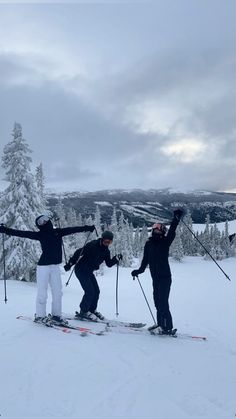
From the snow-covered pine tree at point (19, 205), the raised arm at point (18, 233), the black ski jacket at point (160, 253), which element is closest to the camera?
the raised arm at point (18, 233)

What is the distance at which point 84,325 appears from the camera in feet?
31.4

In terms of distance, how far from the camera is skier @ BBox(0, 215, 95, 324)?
30.0ft

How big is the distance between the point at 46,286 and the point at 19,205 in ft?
57.9

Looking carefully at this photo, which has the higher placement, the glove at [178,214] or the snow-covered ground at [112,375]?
the glove at [178,214]

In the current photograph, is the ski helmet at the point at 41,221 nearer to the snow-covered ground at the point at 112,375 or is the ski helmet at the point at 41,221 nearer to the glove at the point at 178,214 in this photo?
the snow-covered ground at the point at 112,375

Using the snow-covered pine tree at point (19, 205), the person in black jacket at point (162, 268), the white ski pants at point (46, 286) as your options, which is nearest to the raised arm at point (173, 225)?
the person in black jacket at point (162, 268)

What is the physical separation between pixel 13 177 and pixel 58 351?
20879 mm

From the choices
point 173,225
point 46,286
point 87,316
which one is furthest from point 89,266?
point 173,225

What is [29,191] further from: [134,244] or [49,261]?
[134,244]

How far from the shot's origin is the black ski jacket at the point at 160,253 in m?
9.28

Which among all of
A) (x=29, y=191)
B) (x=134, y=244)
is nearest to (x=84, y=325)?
(x=29, y=191)

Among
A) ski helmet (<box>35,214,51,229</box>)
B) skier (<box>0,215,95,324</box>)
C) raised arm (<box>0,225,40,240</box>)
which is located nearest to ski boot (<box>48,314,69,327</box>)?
skier (<box>0,215,95,324</box>)

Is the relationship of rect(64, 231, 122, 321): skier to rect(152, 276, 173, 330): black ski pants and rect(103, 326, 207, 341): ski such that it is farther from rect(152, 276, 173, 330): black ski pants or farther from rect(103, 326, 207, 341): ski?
rect(152, 276, 173, 330): black ski pants

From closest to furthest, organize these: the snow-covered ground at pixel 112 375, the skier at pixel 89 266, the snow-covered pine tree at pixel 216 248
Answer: the snow-covered ground at pixel 112 375
the skier at pixel 89 266
the snow-covered pine tree at pixel 216 248
